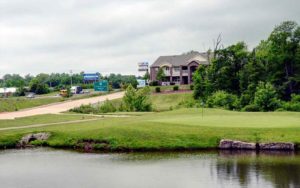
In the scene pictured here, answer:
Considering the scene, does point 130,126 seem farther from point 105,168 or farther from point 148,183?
point 148,183

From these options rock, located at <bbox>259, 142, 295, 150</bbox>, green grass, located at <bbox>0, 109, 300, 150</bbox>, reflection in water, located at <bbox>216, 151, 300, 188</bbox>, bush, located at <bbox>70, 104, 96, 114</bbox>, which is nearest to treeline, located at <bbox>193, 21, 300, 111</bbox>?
bush, located at <bbox>70, 104, 96, 114</bbox>

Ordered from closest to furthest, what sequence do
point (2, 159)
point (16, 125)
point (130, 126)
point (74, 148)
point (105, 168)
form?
point (105, 168) → point (2, 159) → point (74, 148) → point (130, 126) → point (16, 125)

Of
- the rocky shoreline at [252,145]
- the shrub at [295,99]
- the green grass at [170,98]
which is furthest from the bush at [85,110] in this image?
the rocky shoreline at [252,145]

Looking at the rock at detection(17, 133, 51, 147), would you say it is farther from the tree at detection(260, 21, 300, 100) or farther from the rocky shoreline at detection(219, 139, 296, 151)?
the tree at detection(260, 21, 300, 100)

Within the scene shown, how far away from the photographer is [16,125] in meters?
61.1

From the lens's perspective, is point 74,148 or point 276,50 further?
point 276,50

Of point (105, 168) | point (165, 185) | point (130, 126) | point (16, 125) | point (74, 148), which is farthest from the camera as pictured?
point (16, 125)

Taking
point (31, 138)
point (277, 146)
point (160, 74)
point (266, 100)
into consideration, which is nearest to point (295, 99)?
point (266, 100)

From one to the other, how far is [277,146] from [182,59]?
114818mm

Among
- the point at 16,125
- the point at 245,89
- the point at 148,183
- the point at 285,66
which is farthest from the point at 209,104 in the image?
the point at 148,183

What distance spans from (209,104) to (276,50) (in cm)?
1759

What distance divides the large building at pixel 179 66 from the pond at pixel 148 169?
109471mm

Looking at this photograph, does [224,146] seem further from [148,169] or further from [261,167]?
[148,169]

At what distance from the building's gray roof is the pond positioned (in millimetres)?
108517
